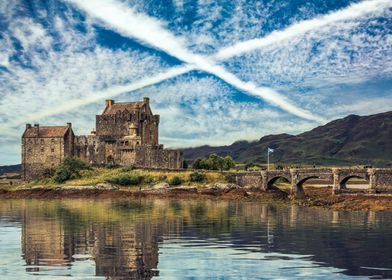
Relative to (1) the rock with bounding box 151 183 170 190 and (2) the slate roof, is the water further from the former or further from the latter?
(2) the slate roof

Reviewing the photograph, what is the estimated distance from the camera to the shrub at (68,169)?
117312 millimetres

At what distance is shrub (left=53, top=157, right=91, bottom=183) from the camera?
117 meters

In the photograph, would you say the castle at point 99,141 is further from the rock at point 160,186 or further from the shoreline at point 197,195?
the rock at point 160,186

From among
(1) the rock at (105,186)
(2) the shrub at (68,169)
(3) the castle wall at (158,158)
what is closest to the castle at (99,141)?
(3) the castle wall at (158,158)

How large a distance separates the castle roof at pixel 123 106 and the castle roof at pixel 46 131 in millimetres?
10643

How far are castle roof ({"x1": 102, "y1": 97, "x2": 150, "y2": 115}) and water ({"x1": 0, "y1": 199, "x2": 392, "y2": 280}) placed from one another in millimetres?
74259

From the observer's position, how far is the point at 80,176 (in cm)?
11756

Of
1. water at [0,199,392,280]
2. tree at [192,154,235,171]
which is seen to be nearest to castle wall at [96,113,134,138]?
tree at [192,154,235,171]

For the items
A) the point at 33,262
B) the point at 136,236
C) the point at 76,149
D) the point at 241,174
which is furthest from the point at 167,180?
the point at 33,262

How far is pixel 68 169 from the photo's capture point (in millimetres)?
118438

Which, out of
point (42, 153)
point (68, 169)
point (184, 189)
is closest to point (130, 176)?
point (184, 189)

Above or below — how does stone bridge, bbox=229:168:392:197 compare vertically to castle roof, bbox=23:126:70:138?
below

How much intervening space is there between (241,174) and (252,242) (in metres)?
69.2

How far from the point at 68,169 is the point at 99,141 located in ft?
50.9
